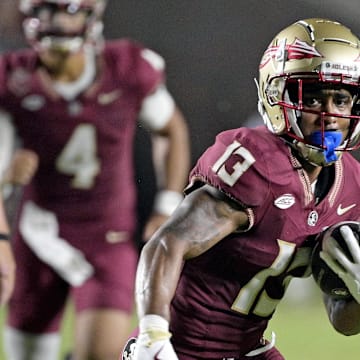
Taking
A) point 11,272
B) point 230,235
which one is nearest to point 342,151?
point 230,235

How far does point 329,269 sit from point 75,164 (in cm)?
89

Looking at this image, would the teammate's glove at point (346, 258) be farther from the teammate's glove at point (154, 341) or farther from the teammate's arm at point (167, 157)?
the teammate's arm at point (167, 157)

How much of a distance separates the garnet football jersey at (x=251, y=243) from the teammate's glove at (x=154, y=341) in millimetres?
214

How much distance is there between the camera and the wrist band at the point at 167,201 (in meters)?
2.51

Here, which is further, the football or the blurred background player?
the blurred background player

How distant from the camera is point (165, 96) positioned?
8.20ft

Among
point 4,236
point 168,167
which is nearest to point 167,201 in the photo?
point 168,167

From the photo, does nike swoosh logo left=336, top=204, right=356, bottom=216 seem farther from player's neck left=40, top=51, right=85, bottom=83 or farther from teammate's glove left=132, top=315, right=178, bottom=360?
player's neck left=40, top=51, right=85, bottom=83

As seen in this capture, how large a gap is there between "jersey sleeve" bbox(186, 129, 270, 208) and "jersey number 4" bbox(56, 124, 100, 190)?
813 millimetres

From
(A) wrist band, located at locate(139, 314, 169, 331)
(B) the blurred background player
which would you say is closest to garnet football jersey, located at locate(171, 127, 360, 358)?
(A) wrist band, located at locate(139, 314, 169, 331)

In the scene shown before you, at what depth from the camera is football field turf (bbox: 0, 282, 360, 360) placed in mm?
2725

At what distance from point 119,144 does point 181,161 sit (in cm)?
16

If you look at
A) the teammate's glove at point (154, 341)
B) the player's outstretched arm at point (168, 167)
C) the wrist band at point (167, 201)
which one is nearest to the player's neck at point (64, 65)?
the player's outstretched arm at point (168, 167)

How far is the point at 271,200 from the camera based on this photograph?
1594 millimetres
